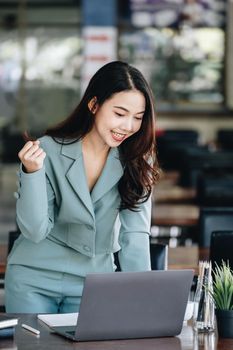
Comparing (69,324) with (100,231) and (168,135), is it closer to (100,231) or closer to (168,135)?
(100,231)

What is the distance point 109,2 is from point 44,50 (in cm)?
286

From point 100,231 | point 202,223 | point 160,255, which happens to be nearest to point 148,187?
point 100,231

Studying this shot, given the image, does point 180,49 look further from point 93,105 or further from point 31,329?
point 31,329

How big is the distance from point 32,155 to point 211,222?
1.93 m

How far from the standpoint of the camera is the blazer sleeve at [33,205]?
302 cm

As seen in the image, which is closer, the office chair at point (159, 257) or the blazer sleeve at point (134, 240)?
the blazer sleeve at point (134, 240)

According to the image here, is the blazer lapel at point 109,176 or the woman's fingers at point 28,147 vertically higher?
the woman's fingers at point 28,147

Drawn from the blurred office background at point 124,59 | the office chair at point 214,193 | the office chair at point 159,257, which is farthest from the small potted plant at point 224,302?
the blurred office background at point 124,59

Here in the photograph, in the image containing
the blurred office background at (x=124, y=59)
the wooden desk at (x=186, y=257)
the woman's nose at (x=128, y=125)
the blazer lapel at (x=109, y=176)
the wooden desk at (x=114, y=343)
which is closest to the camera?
the wooden desk at (x=114, y=343)

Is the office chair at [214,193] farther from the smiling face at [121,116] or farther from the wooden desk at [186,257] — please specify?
the smiling face at [121,116]

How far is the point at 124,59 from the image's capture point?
15406 mm

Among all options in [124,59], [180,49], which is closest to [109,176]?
[124,59]

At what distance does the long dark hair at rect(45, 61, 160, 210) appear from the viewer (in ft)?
10.4

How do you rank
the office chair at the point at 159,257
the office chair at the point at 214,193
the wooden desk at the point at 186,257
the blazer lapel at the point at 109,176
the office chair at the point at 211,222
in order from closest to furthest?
the blazer lapel at the point at 109,176, the office chair at the point at 159,257, the wooden desk at the point at 186,257, the office chair at the point at 211,222, the office chair at the point at 214,193
